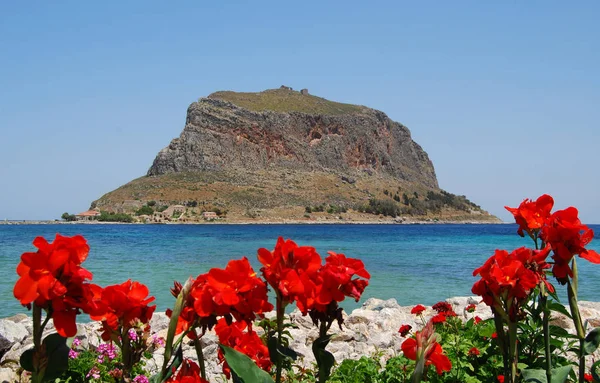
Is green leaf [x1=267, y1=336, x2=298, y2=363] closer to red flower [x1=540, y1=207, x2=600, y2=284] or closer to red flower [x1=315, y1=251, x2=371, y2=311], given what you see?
red flower [x1=315, y1=251, x2=371, y2=311]

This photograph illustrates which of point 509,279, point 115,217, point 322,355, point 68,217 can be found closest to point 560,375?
point 509,279

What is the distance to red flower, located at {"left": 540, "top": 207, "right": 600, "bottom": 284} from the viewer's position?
2047 millimetres

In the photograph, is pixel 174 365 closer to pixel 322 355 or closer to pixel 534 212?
pixel 322 355

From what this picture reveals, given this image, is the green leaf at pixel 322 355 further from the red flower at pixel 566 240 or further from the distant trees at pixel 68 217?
the distant trees at pixel 68 217

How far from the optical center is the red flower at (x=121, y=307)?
1.50m

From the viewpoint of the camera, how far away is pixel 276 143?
103 metres

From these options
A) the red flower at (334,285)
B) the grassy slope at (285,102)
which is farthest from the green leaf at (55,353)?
the grassy slope at (285,102)

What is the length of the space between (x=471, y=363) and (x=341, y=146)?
352 ft

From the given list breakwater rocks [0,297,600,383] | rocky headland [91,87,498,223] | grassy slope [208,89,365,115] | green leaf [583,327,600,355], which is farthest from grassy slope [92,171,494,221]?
green leaf [583,327,600,355]

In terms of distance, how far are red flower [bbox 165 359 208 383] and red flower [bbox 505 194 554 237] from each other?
5.10ft

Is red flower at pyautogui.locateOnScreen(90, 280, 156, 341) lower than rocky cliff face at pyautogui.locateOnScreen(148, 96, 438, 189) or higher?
lower

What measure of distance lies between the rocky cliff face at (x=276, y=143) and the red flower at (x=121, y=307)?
92.5m

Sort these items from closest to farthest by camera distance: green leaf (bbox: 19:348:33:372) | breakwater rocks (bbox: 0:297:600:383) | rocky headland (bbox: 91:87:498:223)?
green leaf (bbox: 19:348:33:372) → breakwater rocks (bbox: 0:297:600:383) → rocky headland (bbox: 91:87:498:223)

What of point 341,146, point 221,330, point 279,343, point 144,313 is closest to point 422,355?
point 279,343
